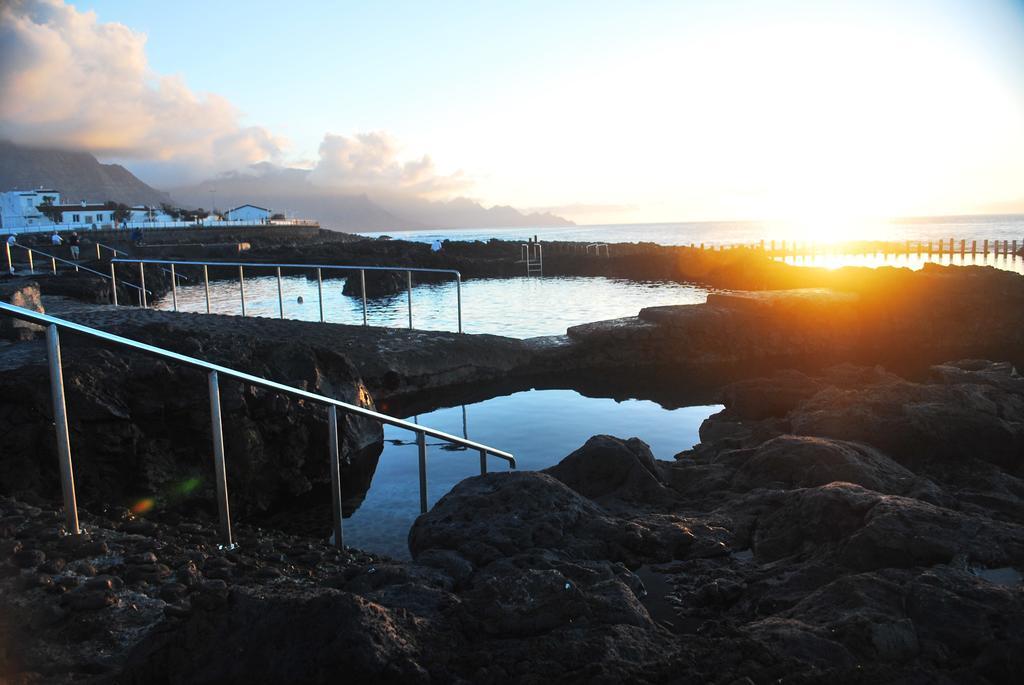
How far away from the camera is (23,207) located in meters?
93.3

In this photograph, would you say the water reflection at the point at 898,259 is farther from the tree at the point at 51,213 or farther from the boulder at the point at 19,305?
the tree at the point at 51,213

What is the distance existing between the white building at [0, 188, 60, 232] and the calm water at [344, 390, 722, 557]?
94.2 m

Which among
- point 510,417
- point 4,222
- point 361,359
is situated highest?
point 4,222

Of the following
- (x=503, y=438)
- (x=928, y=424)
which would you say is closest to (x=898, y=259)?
(x=503, y=438)

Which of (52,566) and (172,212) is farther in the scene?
(172,212)

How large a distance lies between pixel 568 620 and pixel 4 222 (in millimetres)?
105651

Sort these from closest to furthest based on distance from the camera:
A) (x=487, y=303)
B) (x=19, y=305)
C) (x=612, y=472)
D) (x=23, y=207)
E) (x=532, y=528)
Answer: (x=532, y=528), (x=612, y=472), (x=19, y=305), (x=487, y=303), (x=23, y=207)

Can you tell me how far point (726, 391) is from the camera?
10891 millimetres

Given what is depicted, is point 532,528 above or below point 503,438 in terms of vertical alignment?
above

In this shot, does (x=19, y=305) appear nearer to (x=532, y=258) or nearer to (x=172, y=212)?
(x=532, y=258)

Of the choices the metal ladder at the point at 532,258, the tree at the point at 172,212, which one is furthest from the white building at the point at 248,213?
the metal ladder at the point at 532,258

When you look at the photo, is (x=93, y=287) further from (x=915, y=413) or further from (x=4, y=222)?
(x=4, y=222)

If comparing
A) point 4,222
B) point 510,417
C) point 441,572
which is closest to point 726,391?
point 510,417

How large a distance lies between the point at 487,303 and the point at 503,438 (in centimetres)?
1802
